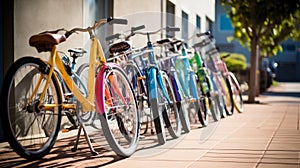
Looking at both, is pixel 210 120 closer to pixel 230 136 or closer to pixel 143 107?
pixel 230 136

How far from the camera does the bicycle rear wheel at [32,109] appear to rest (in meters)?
4.99

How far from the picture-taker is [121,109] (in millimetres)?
5973

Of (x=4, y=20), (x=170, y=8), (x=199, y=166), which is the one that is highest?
(x=170, y=8)

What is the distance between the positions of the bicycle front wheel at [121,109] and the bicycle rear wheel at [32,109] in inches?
18.6

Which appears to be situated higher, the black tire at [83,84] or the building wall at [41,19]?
the building wall at [41,19]

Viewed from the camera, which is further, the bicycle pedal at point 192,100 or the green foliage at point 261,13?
the green foliage at point 261,13

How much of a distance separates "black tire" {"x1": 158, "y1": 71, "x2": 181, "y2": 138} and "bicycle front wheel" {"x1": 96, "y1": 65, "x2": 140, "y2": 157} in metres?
0.92

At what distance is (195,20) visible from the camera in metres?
15.3

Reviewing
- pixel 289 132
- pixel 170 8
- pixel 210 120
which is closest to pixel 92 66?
pixel 289 132

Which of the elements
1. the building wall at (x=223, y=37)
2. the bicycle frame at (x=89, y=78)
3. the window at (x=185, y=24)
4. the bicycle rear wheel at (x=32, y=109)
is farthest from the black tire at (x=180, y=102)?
the building wall at (x=223, y=37)

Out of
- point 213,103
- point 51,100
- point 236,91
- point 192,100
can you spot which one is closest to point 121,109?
point 51,100

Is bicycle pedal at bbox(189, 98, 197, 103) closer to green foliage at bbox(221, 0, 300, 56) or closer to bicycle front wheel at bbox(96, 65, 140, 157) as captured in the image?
bicycle front wheel at bbox(96, 65, 140, 157)

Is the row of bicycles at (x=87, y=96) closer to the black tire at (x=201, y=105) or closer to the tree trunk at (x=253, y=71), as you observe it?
the black tire at (x=201, y=105)

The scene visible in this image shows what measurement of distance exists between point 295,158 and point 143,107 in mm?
1808
